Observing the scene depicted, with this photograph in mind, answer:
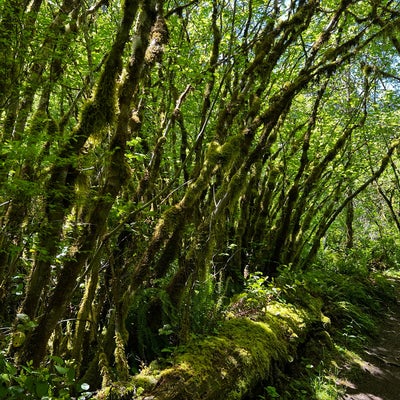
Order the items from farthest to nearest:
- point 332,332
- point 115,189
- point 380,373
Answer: point 332,332, point 380,373, point 115,189

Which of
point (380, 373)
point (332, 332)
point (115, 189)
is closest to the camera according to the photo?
point (115, 189)

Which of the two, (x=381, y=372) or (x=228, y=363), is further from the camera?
(x=381, y=372)

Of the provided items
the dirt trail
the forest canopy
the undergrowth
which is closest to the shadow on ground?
the dirt trail

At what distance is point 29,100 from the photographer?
177 inches

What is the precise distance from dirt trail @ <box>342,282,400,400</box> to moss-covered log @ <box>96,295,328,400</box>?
3.59ft

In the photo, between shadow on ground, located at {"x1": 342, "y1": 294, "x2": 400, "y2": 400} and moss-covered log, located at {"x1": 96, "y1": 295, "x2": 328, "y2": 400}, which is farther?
shadow on ground, located at {"x1": 342, "y1": 294, "x2": 400, "y2": 400}

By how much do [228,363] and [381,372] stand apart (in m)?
4.06

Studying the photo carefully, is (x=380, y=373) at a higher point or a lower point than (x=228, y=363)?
lower

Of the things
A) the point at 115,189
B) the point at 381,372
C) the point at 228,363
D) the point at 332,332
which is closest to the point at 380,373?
the point at 381,372

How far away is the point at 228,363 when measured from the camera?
3975 mm

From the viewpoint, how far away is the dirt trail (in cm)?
559

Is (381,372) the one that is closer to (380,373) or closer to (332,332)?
(380,373)

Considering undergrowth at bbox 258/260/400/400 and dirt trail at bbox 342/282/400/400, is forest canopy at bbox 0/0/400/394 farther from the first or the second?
dirt trail at bbox 342/282/400/400

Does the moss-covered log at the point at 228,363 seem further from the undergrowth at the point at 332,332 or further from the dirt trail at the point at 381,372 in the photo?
the dirt trail at the point at 381,372
